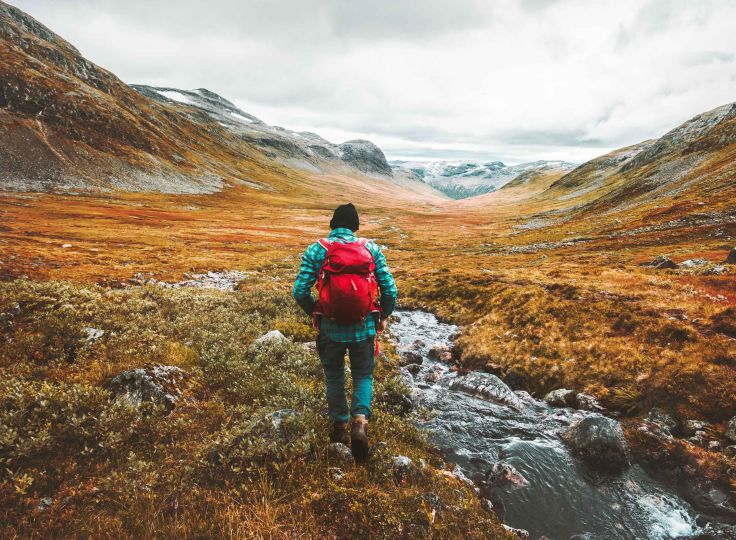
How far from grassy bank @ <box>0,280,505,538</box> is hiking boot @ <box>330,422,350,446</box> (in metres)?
0.30

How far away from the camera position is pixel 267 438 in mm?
6785

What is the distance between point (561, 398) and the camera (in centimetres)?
1297

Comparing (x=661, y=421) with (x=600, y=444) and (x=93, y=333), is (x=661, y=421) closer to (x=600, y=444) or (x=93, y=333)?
(x=600, y=444)

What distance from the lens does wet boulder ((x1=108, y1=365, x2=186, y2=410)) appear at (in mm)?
7789

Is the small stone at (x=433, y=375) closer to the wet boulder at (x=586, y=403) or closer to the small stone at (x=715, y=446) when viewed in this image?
the wet boulder at (x=586, y=403)

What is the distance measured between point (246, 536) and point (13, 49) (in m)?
213

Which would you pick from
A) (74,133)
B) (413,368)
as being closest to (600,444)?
(413,368)

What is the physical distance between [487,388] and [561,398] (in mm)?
2573

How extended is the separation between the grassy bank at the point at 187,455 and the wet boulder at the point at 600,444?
4368 millimetres

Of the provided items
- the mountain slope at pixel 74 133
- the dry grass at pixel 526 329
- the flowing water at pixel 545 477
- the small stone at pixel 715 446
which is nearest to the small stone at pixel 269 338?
the dry grass at pixel 526 329

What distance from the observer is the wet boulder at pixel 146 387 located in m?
7.79

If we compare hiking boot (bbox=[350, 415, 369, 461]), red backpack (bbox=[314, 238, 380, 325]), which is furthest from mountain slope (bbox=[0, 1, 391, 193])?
hiking boot (bbox=[350, 415, 369, 461])

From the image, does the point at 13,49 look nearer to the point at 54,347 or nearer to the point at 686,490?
the point at 54,347

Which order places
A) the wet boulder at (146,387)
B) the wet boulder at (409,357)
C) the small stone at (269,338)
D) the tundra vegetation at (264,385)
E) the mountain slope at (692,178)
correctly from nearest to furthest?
1. the tundra vegetation at (264,385)
2. the wet boulder at (146,387)
3. the small stone at (269,338)
4. the wet boulder at (409,357)
5. the mountain slope at (692,178)
